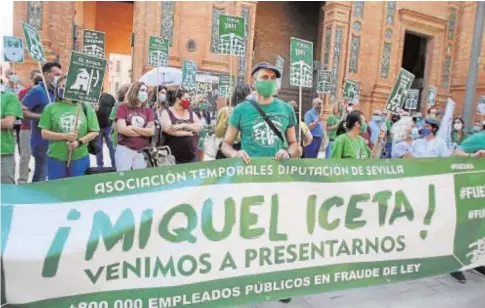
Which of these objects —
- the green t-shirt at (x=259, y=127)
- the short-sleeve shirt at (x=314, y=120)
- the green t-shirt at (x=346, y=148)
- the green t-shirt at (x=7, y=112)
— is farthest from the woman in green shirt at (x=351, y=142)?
the green t-shirt at (x=7, y=112)

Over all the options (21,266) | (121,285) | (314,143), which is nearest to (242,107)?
(121,285)

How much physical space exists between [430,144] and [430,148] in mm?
69

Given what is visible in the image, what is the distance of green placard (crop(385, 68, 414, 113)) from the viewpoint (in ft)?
14.3

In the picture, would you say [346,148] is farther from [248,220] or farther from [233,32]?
[233,32]

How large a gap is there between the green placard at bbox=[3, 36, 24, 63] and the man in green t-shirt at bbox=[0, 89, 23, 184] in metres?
2.75

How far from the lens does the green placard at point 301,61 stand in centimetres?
414

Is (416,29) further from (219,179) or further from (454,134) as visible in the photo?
(219,179)

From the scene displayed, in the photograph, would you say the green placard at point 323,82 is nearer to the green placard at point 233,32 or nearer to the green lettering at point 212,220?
the green placard at point 233,32

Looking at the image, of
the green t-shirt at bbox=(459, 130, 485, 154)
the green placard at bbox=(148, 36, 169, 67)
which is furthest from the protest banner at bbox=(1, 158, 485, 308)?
the green placard at bbox=(148, 36, 169, 67)

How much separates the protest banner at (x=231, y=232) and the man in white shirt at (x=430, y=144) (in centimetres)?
235

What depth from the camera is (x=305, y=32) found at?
20.4 metres

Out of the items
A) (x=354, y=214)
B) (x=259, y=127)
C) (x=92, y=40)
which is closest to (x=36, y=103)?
(x=92, y=40)

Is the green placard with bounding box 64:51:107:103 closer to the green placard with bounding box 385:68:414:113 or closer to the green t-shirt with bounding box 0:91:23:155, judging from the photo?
the green t-shirt with bounding box 0:91:23:155

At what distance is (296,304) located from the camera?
3.11 metres
